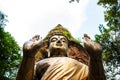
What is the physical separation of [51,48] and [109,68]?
809 centimetres

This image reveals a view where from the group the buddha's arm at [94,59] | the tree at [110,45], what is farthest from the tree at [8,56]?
the buddha's arm at [94,59]

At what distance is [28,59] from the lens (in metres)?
5.27

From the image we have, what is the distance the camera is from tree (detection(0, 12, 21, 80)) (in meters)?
17.5

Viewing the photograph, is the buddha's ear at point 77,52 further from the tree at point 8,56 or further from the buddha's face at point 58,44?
the tree at point 8,56

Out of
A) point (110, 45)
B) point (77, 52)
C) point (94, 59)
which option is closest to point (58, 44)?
point (77, 52)

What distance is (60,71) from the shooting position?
5.70 meters

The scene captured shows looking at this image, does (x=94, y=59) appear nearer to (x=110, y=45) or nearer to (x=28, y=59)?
(x=28, y=59)

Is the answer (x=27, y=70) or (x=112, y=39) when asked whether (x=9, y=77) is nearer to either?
(x=112, y=39)

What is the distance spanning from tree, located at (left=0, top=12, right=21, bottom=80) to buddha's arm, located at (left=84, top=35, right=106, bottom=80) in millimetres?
11804

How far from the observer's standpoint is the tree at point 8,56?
17.5 metres

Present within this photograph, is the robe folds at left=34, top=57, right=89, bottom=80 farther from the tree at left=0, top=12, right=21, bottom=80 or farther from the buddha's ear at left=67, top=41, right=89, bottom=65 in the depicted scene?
the tree at left=0, top=12, right=21, bottom=80

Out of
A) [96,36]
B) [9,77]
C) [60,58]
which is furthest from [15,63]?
[60,58]

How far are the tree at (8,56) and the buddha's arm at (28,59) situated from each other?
11.2m

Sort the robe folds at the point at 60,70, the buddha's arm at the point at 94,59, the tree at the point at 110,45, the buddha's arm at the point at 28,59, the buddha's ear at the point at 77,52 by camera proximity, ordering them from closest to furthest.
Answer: the buddha's arm at the point at 94,59 → the buddha's arm at the point at 28,59 → the robe folds at the point at 60,70 → the buddha's ear at the point at 77,52 → the tree at the point at 110,45
